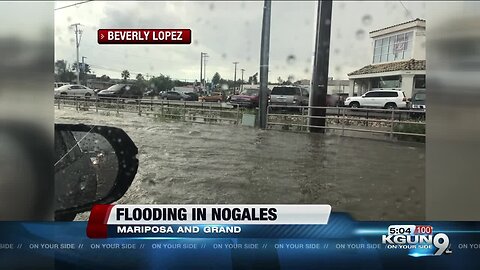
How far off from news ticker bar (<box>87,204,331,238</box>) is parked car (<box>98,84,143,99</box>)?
0.52 meters

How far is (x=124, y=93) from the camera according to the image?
190 centimetres

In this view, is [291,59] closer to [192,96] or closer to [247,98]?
[247,98]

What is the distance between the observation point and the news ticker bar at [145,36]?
1812 millimetres

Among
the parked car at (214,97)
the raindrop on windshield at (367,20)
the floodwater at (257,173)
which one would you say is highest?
the raindrop on windshield at (367,20)

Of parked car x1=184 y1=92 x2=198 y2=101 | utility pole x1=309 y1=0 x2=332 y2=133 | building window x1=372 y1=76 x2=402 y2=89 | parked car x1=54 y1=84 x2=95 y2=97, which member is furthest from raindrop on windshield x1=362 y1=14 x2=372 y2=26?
parked car x1=54 y1=84 x2=95 y2=97

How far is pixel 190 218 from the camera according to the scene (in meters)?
1.86

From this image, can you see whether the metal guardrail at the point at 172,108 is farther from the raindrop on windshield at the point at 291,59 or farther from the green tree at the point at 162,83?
the raindrop on windshield at the point at 291,59

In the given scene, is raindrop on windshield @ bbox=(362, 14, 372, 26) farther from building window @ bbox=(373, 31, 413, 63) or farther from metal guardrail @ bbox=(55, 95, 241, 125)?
metal guardrail @ bbox=(55, 95, 241, 125)

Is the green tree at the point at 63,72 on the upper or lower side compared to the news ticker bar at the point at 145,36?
lower

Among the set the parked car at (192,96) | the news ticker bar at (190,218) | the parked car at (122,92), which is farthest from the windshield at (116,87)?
the news ticker bar at (190,218)

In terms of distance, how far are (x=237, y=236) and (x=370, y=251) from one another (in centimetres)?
64

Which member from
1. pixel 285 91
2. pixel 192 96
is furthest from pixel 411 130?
pixel 192 96

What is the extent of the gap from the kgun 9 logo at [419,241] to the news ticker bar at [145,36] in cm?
133

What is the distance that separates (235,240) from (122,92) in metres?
0.88
